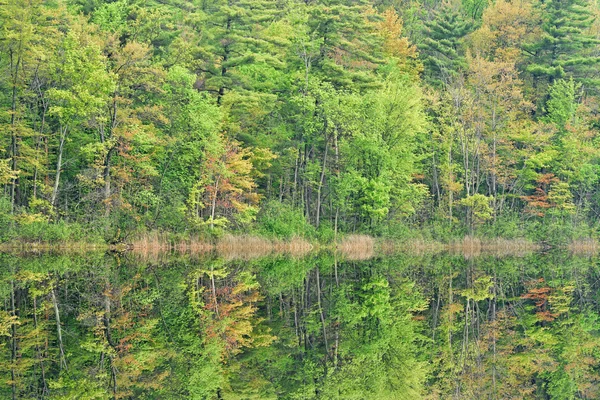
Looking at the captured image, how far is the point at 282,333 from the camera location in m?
16.9

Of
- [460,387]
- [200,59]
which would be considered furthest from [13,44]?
[460,387]

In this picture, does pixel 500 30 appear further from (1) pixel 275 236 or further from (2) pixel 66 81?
(2) pixel 66 81

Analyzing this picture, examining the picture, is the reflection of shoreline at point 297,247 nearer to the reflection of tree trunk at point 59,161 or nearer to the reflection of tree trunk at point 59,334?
the reflection of tree trunk at point 59,161

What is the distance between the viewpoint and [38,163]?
35031 mm

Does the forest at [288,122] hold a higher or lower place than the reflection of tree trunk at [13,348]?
higher

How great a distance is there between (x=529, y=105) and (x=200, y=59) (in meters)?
23.6

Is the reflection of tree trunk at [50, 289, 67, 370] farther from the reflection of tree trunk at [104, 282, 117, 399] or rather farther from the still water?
the reflection of tree trunk at [104, 282, 117, 399]

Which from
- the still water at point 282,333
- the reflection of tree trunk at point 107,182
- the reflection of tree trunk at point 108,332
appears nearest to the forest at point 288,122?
the reflection of tree trunk at point 107,182

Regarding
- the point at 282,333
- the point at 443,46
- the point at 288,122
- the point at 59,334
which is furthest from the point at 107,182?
the point at 443,46

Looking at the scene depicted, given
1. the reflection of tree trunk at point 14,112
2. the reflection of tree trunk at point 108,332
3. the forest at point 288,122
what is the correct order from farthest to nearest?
the forest at point 288,122 < the reflection of tree trunk at point 14,112 < the reflection of tree trunk at point 108,332

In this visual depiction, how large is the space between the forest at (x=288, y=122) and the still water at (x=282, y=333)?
26.3 ft

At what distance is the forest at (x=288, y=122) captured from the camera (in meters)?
34.9

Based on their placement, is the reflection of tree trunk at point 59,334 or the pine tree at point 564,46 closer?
the reflection of tree trunk at point 59,334

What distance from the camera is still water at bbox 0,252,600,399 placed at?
11.9 metres
